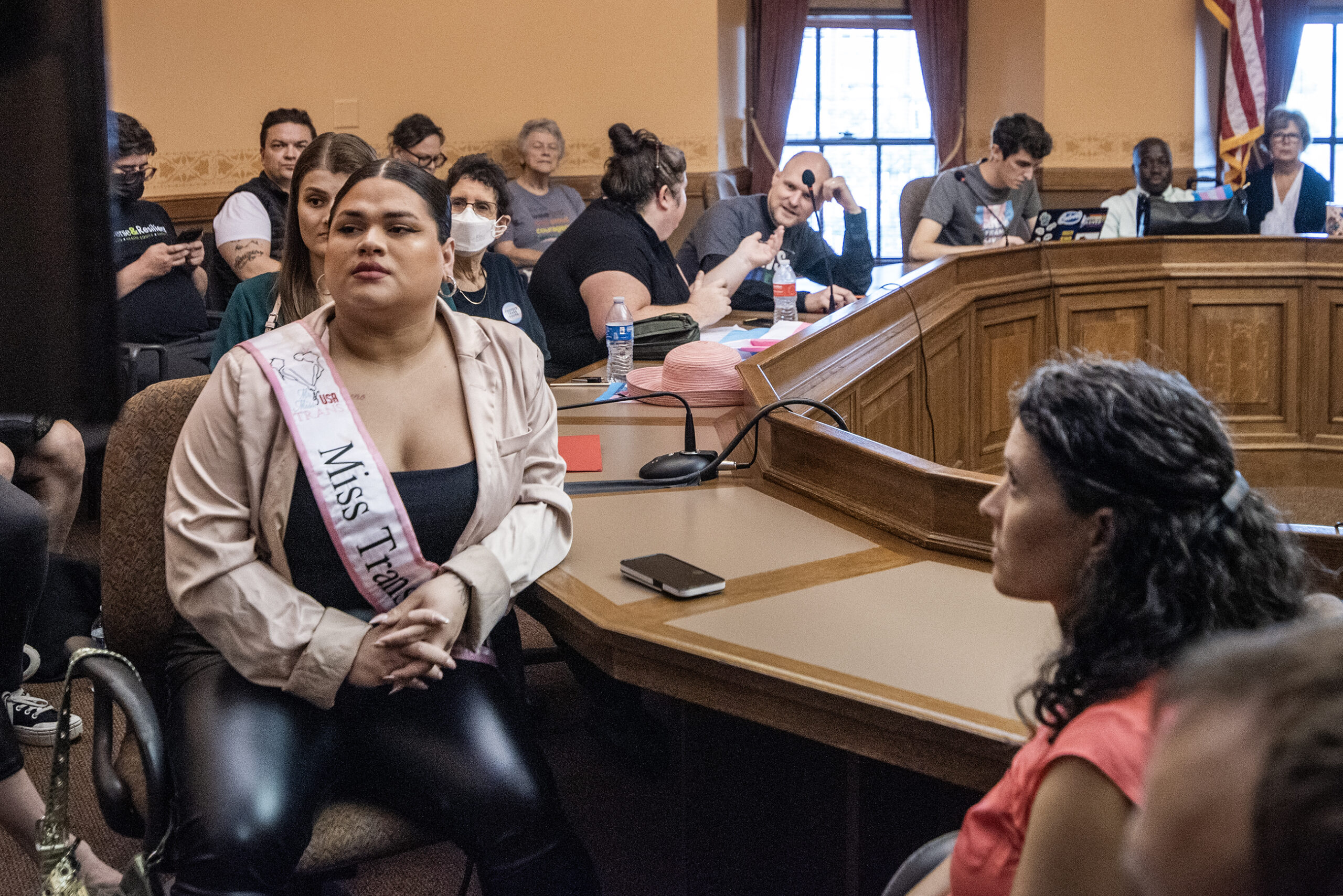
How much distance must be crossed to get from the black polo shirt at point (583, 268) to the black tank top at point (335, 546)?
1.68 meters

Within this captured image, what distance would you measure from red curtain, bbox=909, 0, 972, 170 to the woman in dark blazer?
6.08 feet

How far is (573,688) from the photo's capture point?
2.83 meters

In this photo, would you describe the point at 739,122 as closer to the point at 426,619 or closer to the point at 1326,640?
the point at 426,619

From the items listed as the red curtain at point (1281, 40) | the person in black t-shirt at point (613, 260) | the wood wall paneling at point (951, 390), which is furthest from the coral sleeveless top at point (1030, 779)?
the red curtain at point (1281, 40)

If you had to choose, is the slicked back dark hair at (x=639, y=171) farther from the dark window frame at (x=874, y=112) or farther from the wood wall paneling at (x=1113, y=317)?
the dark window frame at (x=874, y=112)

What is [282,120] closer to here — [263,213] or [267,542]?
[263,213]

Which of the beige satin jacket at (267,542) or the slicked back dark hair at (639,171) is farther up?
the slicked back dark hair at (639,171)

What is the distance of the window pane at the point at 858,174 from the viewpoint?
25.2 feet

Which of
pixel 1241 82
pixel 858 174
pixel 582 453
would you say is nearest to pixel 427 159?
pixel 858 174

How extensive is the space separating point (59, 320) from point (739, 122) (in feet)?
23.5

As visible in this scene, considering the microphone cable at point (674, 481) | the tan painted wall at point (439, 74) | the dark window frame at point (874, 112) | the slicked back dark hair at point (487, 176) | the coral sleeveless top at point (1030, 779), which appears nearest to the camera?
the coral sleeveless top at point (1030, 779)

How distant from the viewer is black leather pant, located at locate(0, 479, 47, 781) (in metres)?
1.78

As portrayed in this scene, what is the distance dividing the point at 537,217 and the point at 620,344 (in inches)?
122

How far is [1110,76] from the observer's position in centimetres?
688
